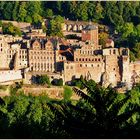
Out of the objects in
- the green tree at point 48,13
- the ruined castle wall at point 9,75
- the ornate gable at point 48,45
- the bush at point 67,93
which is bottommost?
the bush at point 67,93

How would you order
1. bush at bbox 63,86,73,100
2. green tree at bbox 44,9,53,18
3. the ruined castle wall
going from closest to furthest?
bush at bbox 63,86,73,100 < the ruined castle wall < green tree at bbox 44,9,53,18

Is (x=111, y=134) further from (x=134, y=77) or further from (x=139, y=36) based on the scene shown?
(x=139, y=36)

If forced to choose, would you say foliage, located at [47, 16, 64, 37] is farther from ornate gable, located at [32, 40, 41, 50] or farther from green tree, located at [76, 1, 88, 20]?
ornate gable, located at [32, 40, 41, 50]

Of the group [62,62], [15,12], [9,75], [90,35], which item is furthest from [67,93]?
[15,12]

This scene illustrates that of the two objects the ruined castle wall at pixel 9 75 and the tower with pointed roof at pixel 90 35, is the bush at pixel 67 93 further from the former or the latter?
the tower with pointed roof at pixel 90 35

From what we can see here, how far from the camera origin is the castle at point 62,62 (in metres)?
29.4

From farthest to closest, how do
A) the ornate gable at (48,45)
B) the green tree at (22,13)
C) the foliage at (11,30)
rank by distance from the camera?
the green tree at (22,13), the foliage at (11,30), the ornate gable at (48,45)

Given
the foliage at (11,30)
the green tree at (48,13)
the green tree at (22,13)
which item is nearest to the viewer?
the foliage at (11,30)

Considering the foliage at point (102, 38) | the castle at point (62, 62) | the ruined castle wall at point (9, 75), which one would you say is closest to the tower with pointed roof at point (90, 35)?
the foliage at point (102, 38)

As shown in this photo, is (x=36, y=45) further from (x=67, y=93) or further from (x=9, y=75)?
(x=67, y=93)

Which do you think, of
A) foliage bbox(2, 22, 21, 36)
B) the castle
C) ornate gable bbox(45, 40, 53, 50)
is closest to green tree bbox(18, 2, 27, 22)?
foliage bbox(2, 22, 21, 36)

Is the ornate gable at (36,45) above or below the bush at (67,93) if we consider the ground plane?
above

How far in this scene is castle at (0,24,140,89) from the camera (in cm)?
2938

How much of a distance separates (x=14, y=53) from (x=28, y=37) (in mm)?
2960
